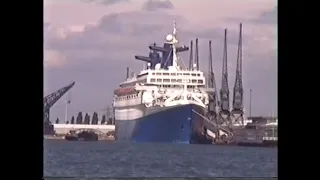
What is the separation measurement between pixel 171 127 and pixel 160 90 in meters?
1.66

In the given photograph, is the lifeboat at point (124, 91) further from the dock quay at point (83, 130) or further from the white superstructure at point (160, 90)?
the dock quay at point (83, 130)

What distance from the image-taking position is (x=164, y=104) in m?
29.0

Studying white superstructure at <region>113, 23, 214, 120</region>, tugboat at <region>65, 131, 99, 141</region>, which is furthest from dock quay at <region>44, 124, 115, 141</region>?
white superstructure at <region>113, 23, 214, 120</region>

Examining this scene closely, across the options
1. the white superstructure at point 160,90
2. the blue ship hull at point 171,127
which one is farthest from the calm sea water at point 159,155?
the white superstructure at point 160,90

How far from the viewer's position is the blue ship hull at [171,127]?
1141 inches

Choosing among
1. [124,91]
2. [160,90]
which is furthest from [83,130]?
[160,90]

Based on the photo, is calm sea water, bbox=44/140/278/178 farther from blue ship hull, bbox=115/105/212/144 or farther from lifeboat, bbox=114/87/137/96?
lifeboat, bbox=114/87/137/96

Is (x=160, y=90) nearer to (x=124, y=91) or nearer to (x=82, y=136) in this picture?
(x=124, y=91)

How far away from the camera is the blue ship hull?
95.0 ft

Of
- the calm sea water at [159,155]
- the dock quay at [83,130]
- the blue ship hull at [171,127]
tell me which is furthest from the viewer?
the dock quay at [83,130]

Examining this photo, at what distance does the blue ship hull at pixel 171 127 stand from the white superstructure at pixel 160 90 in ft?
0.98

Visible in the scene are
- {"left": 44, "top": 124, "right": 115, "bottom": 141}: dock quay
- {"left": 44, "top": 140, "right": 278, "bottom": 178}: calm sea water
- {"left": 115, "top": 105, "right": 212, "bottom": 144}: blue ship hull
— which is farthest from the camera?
{"left": 44, "top": 124, "right": 115, "bottom": 141}: dock quay
